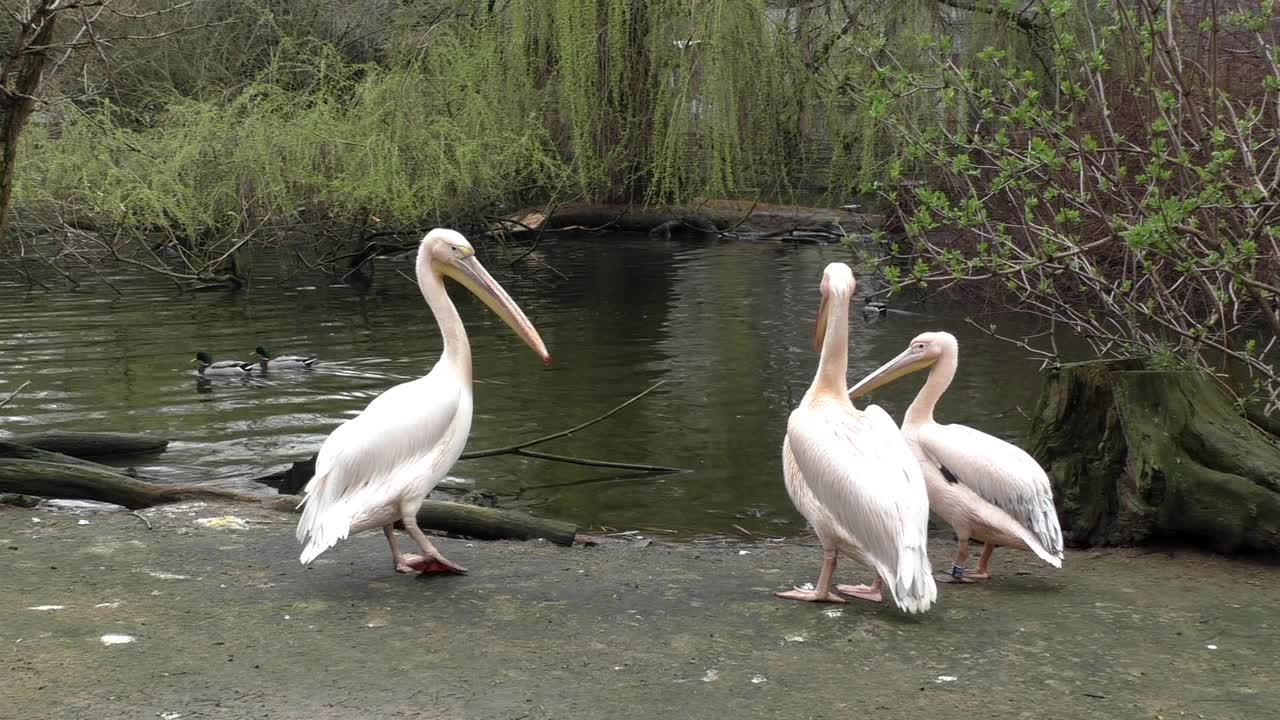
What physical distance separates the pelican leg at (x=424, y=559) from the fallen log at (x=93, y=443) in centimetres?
331

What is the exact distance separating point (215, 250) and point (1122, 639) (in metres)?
16.2

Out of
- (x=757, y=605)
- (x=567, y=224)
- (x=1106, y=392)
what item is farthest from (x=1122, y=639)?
(x=567, y=224)

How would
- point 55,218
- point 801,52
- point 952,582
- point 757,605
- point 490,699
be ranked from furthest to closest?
point 55,218 → point 801,52 → point 952,582 → point 757,605 → point 490,699

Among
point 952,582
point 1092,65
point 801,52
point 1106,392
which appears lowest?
point 952,582

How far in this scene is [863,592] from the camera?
4.81 m

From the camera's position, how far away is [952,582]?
517 cm

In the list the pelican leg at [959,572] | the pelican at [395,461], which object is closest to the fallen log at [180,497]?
the pelican at [395,461]

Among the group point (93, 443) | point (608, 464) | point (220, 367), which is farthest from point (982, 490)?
point (220, 367)

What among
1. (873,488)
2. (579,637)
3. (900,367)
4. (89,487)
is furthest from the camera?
(89,487)

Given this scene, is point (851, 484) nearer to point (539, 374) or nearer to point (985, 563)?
point (985, 563)

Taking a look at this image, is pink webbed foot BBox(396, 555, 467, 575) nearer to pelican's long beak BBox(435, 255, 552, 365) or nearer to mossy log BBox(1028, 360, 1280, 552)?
pelican's long beak BBox(435, 255, 552, 365)

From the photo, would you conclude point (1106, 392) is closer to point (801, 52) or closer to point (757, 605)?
point (757, 605)

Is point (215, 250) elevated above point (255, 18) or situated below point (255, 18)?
below

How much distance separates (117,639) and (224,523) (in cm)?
166
